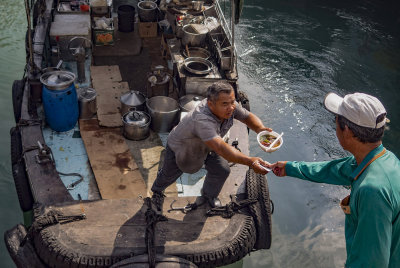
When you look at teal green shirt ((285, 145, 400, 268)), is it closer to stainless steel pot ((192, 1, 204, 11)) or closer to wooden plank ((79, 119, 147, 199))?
wooden plank ((79, 119, 147, 199))

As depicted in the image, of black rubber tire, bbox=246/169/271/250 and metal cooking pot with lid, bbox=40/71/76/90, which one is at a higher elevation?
metal cooking pot with lid, bbox=40/71/76/90

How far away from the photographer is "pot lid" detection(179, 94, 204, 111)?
5.79 meters

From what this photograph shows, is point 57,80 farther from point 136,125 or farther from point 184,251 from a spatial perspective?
point 184,251

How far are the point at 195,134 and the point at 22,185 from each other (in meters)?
2.61

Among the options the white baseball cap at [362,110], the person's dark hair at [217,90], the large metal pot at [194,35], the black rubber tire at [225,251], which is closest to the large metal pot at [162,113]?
the large metal pot at [194,35]

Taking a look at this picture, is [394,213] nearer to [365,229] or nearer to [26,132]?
[365,229]

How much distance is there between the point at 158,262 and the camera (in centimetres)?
360

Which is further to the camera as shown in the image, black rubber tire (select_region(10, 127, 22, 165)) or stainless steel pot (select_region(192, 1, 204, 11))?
stainless steel pot (select_region(192, 1, 204, 11))

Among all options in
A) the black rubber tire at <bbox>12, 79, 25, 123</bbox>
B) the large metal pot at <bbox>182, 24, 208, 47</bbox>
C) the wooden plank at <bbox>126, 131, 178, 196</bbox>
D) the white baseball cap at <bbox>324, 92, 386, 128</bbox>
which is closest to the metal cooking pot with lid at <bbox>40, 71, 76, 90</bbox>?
the black rubber tire at <bbox>12, 79, 25, 123</bbox>

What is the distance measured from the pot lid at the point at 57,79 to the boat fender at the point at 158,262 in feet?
9.34

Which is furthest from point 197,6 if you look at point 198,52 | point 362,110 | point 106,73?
point 362,110

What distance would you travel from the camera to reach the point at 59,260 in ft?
12.1

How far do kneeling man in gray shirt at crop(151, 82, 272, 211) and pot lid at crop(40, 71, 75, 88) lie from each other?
82.9 inches

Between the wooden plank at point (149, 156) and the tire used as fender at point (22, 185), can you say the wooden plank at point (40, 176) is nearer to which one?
the tire used as fender at point (22, 185)
